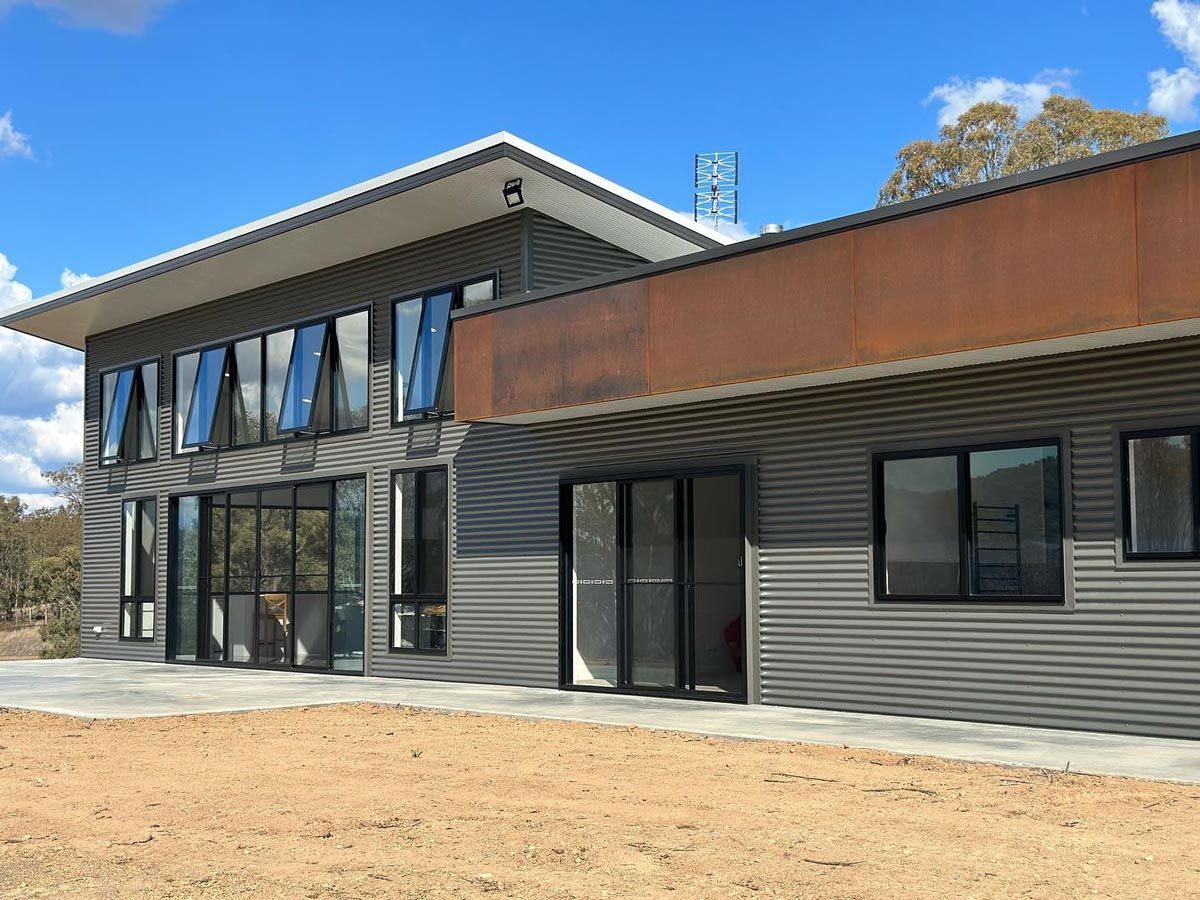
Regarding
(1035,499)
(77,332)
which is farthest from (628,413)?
(77,332)

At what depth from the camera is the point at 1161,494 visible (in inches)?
418

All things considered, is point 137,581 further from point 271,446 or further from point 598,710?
point 598,710

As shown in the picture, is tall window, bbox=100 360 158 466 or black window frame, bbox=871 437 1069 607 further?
tall window, bbox=100 360 158 466

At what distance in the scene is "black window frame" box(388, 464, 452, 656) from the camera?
17.0 meters

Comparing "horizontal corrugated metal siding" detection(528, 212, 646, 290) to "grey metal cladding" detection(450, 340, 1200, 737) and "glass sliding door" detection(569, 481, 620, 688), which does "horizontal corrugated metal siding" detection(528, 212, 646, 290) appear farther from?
"glass sliding door" detection(569, 481, 620, 688)

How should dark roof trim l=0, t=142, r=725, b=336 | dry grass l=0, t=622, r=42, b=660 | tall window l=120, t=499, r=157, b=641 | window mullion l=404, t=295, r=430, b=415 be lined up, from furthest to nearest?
dry grass l=0, t=622, r=42, b=660 → tall window l=120, t=499, r=157, b=641 → window mullion l=404, t=295, r=430, b=415 → dark roof trim l=0, t=142, r=725, b=336

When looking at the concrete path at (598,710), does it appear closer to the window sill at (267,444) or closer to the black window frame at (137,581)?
the black window frame at (137,581)

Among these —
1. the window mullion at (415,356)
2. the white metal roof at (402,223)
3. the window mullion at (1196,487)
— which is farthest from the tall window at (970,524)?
the window mullion at (415,356)

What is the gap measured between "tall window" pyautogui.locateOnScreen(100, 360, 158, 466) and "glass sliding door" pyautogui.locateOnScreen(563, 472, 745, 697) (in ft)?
34.8

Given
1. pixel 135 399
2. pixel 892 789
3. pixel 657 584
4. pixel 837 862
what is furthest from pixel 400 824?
pixel 135 399

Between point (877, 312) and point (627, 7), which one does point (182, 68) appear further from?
point (877, 312)

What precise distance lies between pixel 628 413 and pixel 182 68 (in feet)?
39.0

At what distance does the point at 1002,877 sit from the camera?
5945mm

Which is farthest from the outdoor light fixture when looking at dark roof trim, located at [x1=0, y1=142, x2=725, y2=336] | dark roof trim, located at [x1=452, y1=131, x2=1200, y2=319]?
dark roof trim, located at [x1=452, y1=131, x2=1200, y2=319]
